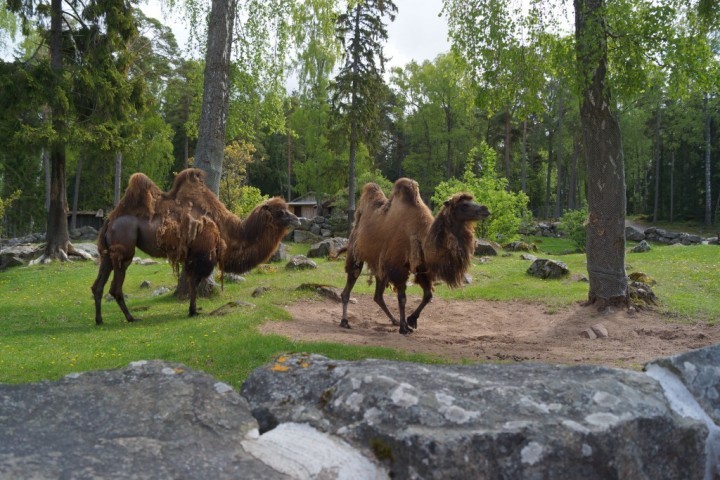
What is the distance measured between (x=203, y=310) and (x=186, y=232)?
1.69 m

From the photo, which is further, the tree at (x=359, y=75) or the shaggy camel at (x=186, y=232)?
the tree at (x=359, y=75)

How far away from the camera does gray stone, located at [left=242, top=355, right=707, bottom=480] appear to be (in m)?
2.62

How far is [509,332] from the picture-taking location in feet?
32.1

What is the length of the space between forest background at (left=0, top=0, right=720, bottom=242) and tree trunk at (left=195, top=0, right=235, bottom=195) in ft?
11.4

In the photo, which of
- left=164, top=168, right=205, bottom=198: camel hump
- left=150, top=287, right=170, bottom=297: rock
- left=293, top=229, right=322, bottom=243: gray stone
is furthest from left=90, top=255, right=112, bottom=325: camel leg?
left=293, top=229, right=322, bottom=243: gray stone

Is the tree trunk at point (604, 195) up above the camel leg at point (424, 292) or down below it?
above

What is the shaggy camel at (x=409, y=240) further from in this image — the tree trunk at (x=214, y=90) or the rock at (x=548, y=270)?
the rock at (x=548, y=270)

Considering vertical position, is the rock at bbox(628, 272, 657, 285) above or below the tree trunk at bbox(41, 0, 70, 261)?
below

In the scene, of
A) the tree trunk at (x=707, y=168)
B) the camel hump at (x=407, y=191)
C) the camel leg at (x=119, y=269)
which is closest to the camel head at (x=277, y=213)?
the camel hump at (x=407, y=191)

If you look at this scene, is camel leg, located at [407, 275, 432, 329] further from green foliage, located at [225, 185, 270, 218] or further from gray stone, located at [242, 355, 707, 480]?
green foliage, located at [225, 185, 270, 218]

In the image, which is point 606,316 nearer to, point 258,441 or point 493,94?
point 493,94

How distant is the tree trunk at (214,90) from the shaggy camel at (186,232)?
1.35 meters

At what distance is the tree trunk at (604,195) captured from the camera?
10562 millimetres

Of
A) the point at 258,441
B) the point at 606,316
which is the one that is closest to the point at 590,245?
the point at 606,316
